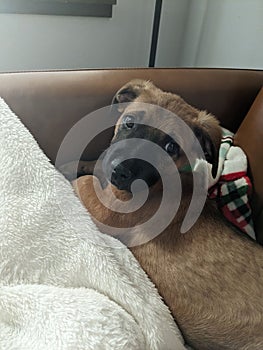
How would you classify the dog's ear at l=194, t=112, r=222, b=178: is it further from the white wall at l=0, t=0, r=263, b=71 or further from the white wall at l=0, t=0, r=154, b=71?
the white wall at l=0, t=0, r=154, b=71

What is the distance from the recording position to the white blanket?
2.52 feet

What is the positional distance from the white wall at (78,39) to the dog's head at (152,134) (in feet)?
2.35

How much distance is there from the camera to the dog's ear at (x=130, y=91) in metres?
1.09

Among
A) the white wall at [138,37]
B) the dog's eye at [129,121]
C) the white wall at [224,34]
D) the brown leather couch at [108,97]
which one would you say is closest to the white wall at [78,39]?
the white wall at [138,37]

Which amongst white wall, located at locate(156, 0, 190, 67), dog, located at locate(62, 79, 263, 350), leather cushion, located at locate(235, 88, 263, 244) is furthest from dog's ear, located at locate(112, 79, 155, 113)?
white wall, located at locate(156, 0, 190, 67)

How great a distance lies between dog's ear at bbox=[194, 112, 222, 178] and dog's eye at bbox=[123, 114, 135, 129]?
0.48 ft

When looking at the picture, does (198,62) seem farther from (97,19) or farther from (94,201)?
(94,201)

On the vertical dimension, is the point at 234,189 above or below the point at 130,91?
below

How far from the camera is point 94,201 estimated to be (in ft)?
3.40

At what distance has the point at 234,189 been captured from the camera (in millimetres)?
1072

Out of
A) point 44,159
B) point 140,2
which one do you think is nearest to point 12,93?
point 44,159

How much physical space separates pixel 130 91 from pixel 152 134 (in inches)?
6.7

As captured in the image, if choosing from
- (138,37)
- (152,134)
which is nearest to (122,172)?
(152,134)

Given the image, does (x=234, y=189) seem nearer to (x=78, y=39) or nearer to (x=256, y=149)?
(x=256, y=149)
